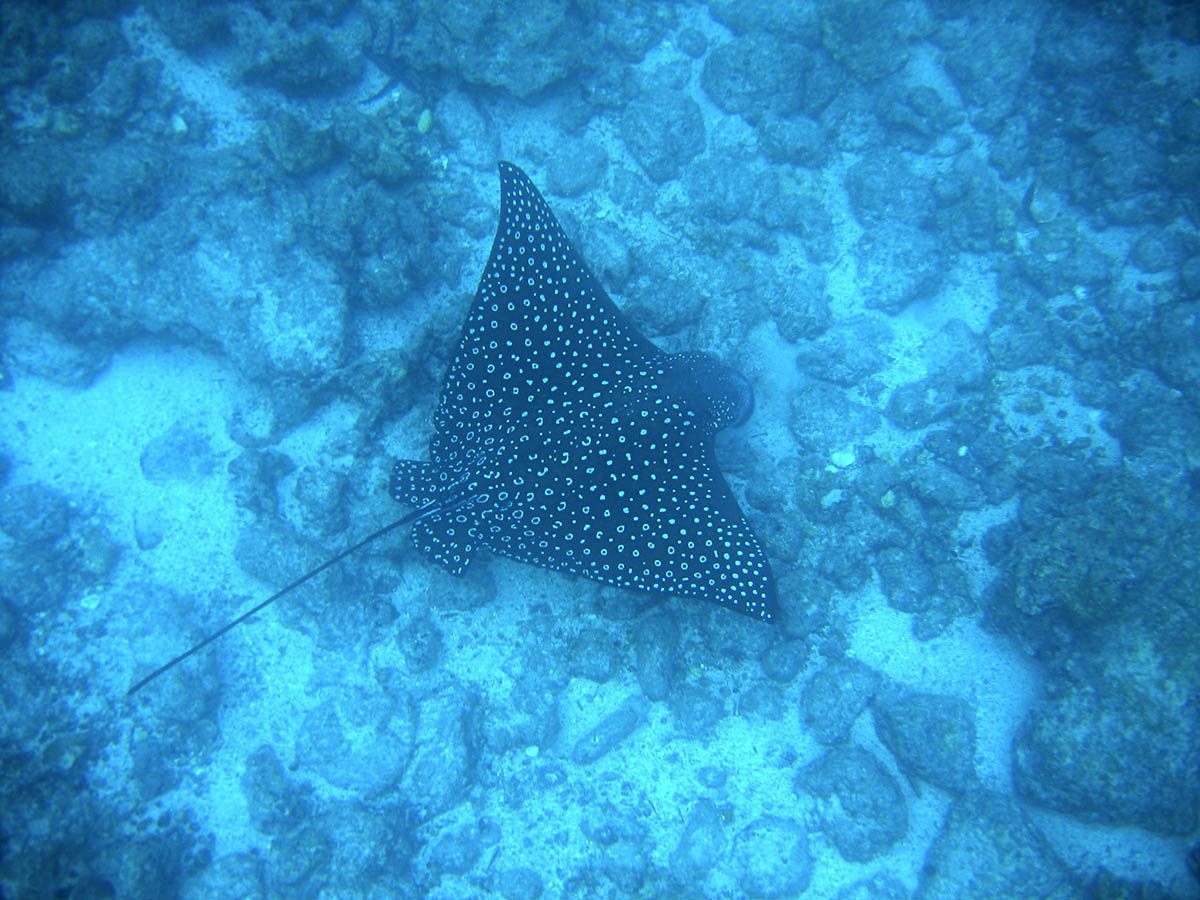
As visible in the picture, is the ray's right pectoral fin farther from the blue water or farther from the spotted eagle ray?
the blue water

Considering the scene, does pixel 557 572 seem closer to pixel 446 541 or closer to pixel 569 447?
pixel 446 541

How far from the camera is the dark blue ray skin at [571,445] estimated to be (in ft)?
13.4

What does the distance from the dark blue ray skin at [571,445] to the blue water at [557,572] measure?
32.7 inches

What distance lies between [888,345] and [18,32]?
743 cm

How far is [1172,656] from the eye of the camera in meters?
4.03

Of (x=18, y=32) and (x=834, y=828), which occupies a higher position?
(x=18, y=32)

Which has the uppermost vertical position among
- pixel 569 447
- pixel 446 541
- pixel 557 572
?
pixel 569 447

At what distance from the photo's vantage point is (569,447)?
13.5 feet

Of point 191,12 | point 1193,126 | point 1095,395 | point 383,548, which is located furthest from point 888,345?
point 191,12

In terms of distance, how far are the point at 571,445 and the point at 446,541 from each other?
1.10 metres

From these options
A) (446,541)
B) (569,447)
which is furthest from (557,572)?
(569,447)

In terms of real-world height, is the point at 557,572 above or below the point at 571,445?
below

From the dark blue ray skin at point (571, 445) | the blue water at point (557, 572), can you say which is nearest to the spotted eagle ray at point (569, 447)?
the dark blue ray skin at point (571, 445)

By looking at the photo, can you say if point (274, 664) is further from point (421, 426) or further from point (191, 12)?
point (191, 12)
